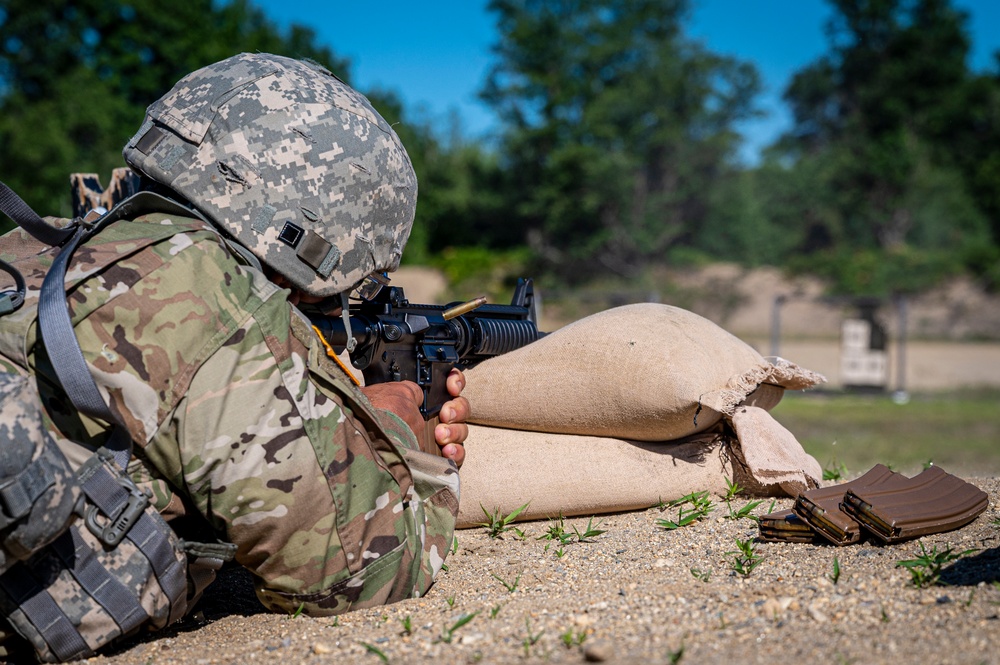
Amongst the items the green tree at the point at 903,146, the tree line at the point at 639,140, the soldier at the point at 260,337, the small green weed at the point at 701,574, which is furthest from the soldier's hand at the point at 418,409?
the green tree at the point at 903,146

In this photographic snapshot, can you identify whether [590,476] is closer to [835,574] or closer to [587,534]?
[587,534]

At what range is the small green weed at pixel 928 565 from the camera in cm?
224

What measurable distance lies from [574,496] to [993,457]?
21.9ft

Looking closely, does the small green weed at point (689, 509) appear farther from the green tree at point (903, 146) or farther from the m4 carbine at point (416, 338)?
the green tree at point (903, 146)

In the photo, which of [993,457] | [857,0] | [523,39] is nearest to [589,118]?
[523,39]

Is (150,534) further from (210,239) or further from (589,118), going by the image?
(589,118)

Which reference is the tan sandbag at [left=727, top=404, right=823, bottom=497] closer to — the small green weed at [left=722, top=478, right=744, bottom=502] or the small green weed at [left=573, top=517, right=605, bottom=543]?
the small green weed at [left=722, top=478, right=744, bottom=502]

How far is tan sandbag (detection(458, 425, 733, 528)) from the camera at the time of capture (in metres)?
3.49

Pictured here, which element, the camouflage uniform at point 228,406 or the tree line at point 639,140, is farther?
the tree line at point 639,140

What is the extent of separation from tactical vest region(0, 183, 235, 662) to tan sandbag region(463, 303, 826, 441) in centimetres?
175

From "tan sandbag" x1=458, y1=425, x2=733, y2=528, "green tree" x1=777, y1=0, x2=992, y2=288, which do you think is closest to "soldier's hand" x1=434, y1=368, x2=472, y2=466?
"tan sandbag" x1=458, y1=425, x2=733, y2=528

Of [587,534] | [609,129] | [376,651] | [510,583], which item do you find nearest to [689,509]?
[587,534]

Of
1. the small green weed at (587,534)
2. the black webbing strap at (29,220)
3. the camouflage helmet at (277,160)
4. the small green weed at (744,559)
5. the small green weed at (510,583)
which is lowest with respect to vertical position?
the small green weed at (510,583)

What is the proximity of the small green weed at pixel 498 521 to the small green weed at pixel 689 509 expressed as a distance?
57 centimetres
